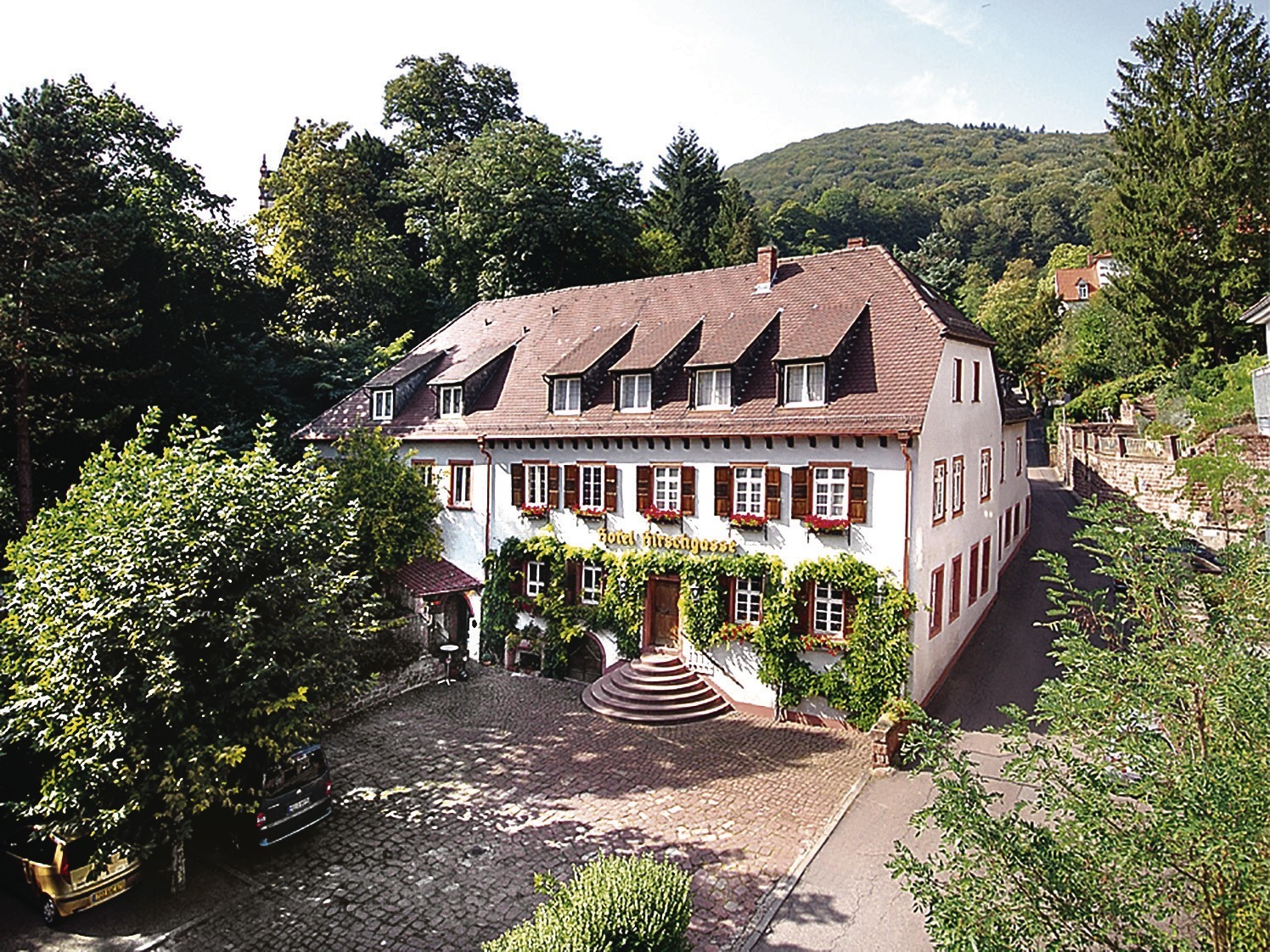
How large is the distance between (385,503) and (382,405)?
507 cm

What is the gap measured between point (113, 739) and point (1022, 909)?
1083cm

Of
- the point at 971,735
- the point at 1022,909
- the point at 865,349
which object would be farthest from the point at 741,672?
the point at 1022,909

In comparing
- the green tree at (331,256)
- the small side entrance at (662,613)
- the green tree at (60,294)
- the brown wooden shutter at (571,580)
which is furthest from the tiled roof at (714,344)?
the green tree at (331,256)

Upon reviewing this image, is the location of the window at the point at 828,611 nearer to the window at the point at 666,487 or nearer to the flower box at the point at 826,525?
the flower box at the point at 826,525

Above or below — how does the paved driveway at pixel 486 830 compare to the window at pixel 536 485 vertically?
below

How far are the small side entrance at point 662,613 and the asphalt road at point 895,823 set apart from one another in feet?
21.2

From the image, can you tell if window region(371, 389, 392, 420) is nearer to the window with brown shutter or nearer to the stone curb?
the window with brown shutter

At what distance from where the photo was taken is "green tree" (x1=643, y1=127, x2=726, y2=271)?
2157 inches

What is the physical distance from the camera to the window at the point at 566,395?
2311 cm

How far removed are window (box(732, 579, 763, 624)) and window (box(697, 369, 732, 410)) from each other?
449 centimetres

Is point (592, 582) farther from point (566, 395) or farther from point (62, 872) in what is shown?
point (62, 872)

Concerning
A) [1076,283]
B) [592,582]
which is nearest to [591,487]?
[592,582]

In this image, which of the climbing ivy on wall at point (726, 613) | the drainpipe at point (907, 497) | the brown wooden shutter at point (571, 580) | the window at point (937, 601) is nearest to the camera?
the drainpipe at point (907, 497)

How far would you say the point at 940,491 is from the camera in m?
Result: 19.3
